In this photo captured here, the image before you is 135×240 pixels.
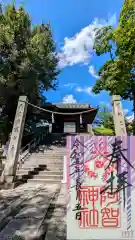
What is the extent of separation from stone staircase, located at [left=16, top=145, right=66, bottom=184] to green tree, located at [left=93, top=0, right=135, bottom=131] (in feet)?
18.7

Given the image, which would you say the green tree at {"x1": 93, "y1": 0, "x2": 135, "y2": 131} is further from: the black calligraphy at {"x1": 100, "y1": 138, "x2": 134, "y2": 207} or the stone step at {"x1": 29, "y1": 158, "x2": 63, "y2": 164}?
the black calligraphy at {"x1": 100, "y1": 138, "x2": 134, "y2": 207}

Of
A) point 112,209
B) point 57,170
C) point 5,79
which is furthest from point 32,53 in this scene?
point 112,209

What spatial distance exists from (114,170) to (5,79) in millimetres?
13201

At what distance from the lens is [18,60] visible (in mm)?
15289

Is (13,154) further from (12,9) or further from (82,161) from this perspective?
(12,9)

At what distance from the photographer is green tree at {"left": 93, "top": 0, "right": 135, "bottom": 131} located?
457 inches

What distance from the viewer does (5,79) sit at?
14.5 metres

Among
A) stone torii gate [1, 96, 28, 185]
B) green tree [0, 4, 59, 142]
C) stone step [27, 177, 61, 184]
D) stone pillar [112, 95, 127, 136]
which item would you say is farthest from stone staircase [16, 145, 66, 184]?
green tree [0, 4, 59, 142]

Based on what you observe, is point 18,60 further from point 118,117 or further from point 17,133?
point 118,117

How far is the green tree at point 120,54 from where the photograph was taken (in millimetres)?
11602

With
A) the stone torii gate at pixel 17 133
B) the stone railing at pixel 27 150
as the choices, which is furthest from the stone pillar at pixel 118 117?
the stone railing at pixel 27 150

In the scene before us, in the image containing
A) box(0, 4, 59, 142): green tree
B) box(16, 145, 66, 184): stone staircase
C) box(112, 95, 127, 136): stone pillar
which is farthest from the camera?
box(0, 4, 59, 142): green tree

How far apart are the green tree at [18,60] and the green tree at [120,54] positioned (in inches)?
169

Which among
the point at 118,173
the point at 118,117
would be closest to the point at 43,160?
the point at 118,117
